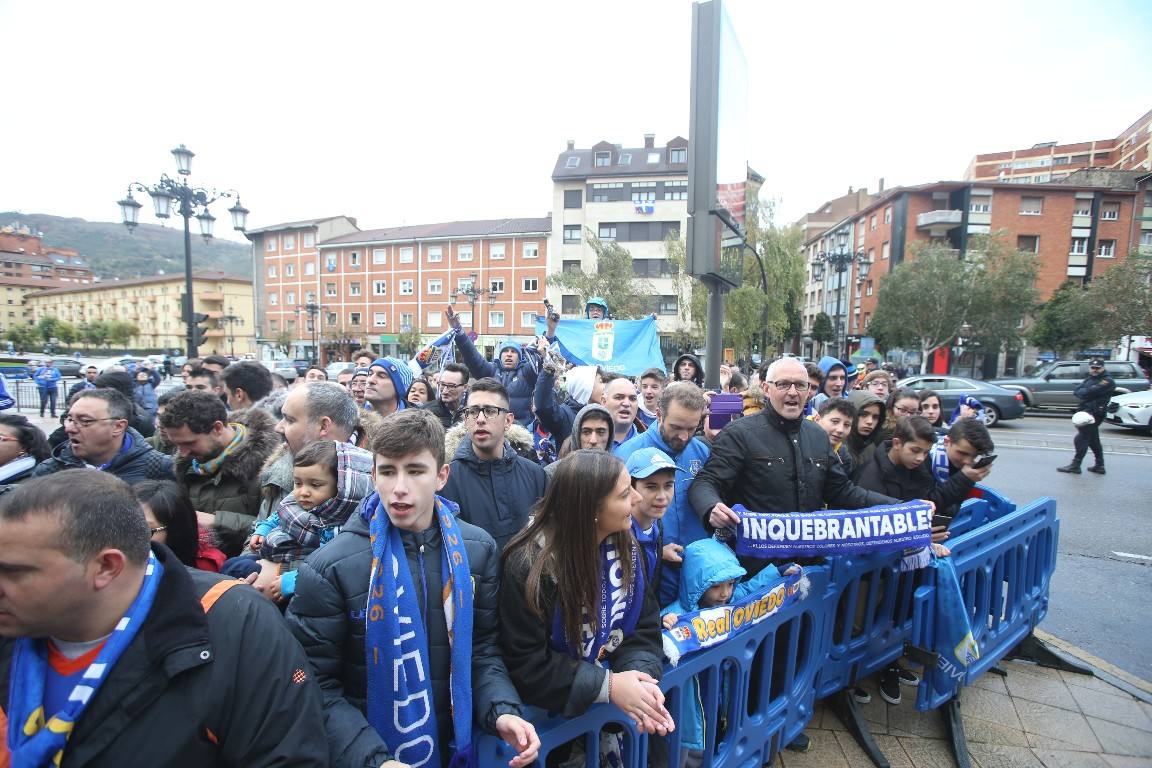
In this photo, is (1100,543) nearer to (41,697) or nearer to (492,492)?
(492,492)

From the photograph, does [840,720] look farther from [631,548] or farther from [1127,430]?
[1127,430]

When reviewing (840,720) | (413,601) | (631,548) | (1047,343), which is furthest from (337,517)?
(1047,343)

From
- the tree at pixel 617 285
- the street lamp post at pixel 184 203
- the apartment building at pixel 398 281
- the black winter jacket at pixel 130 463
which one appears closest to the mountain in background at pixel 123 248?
the apartment building at pixel 398 281

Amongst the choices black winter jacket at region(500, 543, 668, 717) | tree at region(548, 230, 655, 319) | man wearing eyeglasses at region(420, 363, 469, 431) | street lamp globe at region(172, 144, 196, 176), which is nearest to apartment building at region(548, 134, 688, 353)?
tree at region(548, 230, 655, 319)

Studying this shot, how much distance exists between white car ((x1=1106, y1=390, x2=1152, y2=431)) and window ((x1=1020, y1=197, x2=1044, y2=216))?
3093cm

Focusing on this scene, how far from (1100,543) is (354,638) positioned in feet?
27.0

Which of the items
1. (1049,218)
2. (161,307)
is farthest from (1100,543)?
(161,307)

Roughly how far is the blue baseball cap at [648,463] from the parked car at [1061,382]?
20148 millimetres

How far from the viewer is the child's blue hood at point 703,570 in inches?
92.3

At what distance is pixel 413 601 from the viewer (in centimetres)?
170

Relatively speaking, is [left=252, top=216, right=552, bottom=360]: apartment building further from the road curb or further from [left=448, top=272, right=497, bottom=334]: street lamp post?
the road curb

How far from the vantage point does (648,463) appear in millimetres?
2410

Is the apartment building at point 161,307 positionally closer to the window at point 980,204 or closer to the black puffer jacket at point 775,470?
the black puffer jacket at point 775,470

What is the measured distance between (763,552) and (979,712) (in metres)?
2.04
